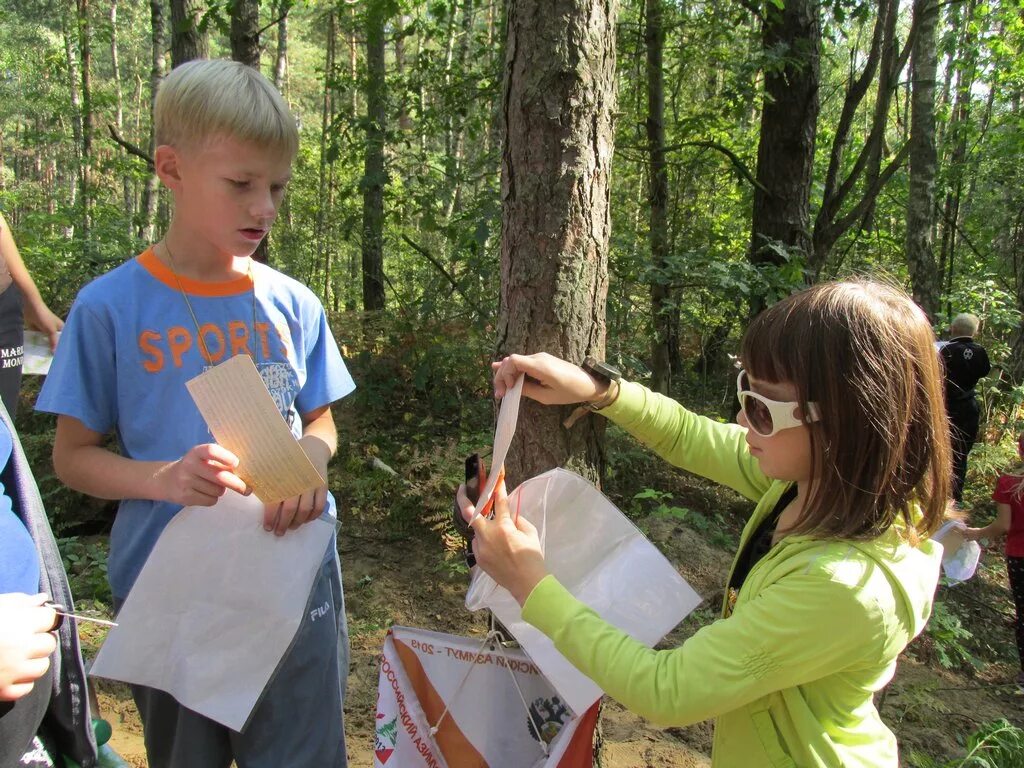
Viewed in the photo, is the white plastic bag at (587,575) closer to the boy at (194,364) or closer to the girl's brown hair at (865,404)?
the girl's brown hair at (865,404)

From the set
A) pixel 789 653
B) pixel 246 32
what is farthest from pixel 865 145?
pixel 789 653

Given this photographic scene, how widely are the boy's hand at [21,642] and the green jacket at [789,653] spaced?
794 mm

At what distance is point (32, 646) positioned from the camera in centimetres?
105

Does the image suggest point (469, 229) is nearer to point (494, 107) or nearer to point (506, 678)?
point (494, 107)

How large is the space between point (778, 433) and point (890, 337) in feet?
0.83

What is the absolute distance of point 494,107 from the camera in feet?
18.1

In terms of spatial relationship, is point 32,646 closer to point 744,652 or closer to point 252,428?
point 252,428

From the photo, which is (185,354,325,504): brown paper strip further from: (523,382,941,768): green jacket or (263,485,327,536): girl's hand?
(523,382,941,768): green jacket

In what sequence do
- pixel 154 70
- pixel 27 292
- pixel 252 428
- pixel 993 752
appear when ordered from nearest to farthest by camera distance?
pixel 252 428 < pixel 993 752 < pixel 27 292 < pixel 154 70

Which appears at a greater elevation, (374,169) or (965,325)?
(374,169)

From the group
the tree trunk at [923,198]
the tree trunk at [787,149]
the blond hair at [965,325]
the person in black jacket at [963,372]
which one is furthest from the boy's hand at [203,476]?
the tree trunk at [923,198]

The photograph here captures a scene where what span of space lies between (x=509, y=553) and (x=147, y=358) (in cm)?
85

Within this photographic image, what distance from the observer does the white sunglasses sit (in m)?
1.22

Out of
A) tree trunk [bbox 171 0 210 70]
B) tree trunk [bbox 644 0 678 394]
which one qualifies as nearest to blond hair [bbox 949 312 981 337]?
tree trunk [bbox 644 0 678 394]
